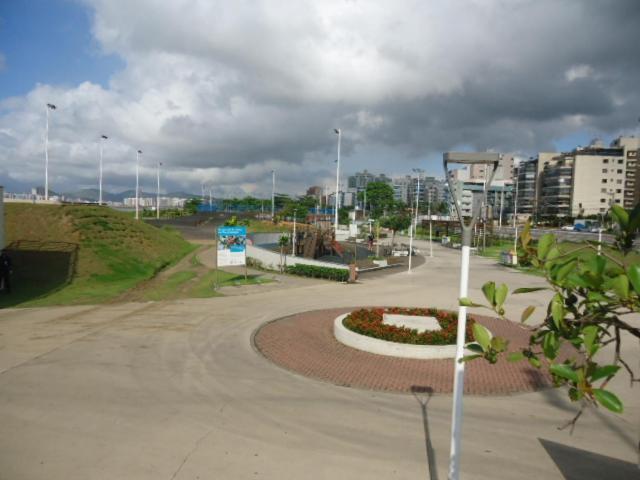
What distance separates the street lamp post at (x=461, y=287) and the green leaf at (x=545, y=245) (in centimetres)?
120

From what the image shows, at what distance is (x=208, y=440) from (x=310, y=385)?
3.05 meters

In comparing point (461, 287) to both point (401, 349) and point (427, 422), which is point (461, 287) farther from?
point (401, 349)

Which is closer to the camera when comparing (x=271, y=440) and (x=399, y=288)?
(x=271, y=440)

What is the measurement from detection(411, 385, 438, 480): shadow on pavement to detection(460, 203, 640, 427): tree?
14.3ft

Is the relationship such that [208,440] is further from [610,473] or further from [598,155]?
[598,155]

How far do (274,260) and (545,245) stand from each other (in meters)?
26.1

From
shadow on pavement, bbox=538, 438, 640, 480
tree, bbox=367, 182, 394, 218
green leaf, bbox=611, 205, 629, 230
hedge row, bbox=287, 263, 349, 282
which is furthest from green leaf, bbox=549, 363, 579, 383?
tree, bbox=367, 182, 394, 218

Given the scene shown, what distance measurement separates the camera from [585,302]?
8.09ft

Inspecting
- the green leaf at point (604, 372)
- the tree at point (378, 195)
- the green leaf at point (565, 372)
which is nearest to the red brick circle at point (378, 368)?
the green leaf at point (565, 372)

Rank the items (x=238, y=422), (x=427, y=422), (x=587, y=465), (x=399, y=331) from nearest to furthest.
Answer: (x=587, y=465), (x=238, y=422), (x=427, y=422), (x=399, y=331)

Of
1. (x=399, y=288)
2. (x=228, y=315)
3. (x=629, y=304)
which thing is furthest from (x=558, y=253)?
(x=399, y=288)

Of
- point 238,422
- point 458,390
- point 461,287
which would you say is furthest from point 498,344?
point 238,422

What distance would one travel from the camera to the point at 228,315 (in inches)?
619

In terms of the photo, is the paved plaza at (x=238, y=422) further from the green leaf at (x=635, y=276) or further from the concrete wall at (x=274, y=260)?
the concrete wall at (x=274, y=260)
